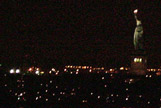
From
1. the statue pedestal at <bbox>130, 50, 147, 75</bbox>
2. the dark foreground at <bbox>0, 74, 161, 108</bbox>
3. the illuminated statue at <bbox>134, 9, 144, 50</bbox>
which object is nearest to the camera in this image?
the dark foreground at <bbox>0, 74, 161, 108</bbox>

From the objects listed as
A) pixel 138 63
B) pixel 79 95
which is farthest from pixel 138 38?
pixel 79 95

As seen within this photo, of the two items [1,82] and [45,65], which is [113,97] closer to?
[1,82]

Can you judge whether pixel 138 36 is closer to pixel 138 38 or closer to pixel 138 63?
pixel 138 38

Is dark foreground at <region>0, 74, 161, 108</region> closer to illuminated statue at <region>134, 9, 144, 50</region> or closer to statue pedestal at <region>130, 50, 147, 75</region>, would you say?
statue pedestal at <region>130, 50, 147, 75</region>

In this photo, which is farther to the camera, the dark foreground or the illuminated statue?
the illuminated statue

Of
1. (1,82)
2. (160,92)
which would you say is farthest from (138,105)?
(1,82)

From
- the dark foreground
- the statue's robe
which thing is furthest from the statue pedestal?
the dark foreground

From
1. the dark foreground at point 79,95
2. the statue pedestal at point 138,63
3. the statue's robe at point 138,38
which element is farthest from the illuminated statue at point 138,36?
the dark foreground at point 79,95

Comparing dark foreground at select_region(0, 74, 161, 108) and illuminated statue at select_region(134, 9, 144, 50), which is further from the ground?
illuminated statue at select_region(134, 9, 144, 50)

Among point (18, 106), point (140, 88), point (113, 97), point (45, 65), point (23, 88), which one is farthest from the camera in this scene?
point (45, 65)
